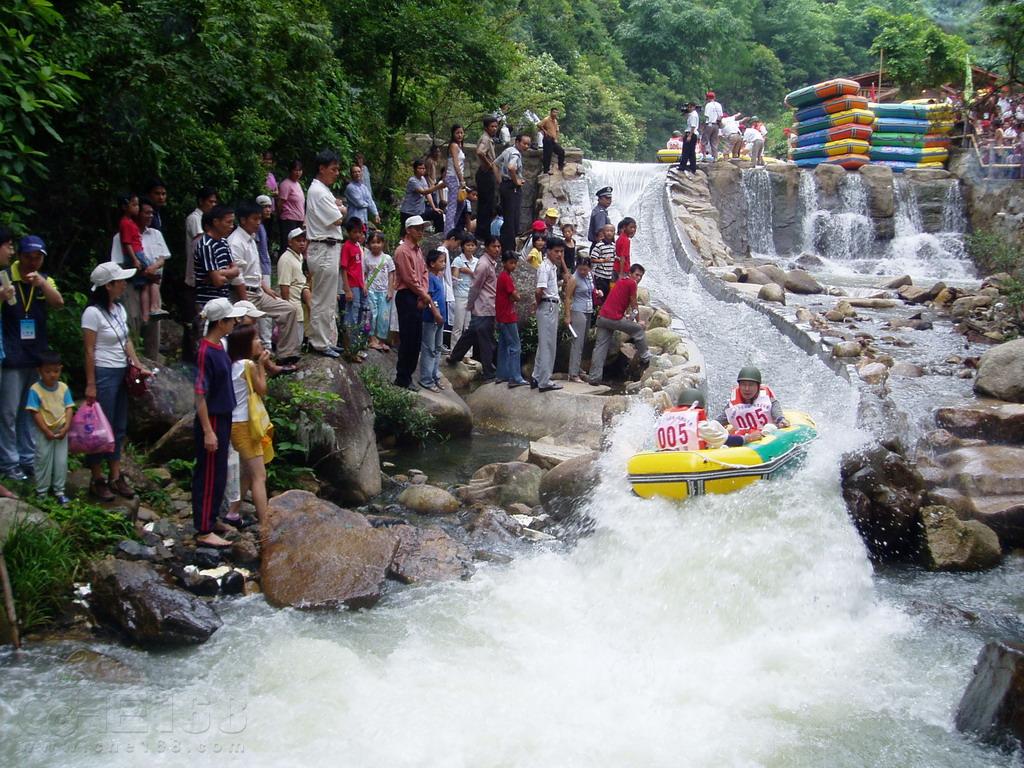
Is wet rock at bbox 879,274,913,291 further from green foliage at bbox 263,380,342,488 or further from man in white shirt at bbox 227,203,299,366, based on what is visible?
green foliage at bbox 263,380,342,488

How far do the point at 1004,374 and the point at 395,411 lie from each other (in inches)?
287

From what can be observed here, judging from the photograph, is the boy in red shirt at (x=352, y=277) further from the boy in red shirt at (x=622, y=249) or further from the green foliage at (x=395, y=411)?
the boy in red shirt at (x=622, y=249)

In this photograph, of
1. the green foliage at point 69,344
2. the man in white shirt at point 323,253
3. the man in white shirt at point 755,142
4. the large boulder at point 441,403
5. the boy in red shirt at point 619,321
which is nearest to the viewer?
the green foliage at point 69,344

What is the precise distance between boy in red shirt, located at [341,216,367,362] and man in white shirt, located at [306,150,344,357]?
0.70 m

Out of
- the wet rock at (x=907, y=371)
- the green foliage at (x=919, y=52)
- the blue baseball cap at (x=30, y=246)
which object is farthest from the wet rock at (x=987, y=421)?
the green foliage at (x=919, y=52)

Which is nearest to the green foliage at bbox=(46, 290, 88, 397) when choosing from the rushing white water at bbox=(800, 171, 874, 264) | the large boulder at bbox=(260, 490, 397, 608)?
the large boulder at bbox=(260, 490, 397, 608)

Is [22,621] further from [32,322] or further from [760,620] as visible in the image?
[760,620]

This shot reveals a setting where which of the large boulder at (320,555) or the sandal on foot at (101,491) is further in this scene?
the sandal on foot at (101,491)

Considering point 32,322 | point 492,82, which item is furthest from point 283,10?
point 32,322

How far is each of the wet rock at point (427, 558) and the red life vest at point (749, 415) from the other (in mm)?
2687

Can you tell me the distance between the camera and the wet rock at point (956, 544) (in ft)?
25.7

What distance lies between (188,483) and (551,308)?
4728 millimetres

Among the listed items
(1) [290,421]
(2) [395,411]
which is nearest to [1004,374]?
(2) [395,411]

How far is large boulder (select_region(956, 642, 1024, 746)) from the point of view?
5059 mm
